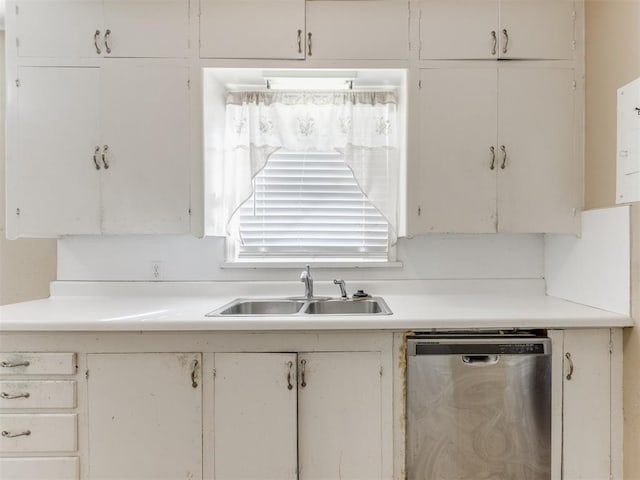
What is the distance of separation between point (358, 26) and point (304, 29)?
0.29 metres

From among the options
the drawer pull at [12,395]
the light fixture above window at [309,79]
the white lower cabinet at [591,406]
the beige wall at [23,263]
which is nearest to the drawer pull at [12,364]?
Result: the drawer pull at [12,395]

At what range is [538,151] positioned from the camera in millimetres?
1938

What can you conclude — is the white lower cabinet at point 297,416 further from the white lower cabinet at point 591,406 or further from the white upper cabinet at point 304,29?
the white upper cabinet at point 304,29

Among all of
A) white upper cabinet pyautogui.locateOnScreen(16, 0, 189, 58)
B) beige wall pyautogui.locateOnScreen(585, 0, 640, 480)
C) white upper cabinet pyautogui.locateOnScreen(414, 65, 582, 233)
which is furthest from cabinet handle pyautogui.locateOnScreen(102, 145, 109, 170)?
beige wall pyautogui.locateOnScreen(585, 0, 640, 480)

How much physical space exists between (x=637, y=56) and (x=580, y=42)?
0.43 m

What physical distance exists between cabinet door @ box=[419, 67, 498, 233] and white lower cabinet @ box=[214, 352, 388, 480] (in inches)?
36.5

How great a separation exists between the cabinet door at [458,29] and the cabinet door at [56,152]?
1.82 m

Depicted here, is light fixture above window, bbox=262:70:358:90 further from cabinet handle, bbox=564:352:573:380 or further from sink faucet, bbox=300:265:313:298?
cabinet handle, bbox=564:352:573:380

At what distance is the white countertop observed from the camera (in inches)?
61.0

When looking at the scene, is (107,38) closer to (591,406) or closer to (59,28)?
(59,28)

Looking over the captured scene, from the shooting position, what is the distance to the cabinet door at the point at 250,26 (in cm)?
191

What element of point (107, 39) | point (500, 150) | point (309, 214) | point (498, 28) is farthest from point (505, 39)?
point (107, 39)

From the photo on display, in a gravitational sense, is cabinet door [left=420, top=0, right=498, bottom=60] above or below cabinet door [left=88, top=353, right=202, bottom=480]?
above

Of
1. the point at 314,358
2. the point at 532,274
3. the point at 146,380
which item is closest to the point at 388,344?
the point at 314,358
